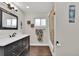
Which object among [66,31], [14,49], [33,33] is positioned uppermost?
[66,31]

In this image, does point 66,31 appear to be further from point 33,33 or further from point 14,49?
A: point 33,33

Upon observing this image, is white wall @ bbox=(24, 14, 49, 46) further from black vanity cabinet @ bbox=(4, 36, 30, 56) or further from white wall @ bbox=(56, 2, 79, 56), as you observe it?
white wall @ bbox=(56, 2, 79, 56)

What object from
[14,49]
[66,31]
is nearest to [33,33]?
[14,49]

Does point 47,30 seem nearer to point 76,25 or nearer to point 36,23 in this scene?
point 36,23

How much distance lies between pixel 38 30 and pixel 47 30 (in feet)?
2.11

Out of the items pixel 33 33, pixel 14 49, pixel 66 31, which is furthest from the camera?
pixel 33 33

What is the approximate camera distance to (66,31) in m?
1.49

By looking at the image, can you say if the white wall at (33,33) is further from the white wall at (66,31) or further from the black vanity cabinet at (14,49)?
the white wall at (66,31)

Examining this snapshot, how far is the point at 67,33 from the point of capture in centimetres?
149

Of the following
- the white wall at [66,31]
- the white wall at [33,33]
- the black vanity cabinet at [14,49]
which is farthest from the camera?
the white wall at [33,33]

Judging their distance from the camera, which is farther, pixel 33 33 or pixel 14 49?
pixel 33 33

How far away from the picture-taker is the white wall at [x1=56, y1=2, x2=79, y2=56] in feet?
4.81

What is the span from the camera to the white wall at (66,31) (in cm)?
147

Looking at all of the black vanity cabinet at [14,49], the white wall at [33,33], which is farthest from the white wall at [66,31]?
the white wall at [33,33]
